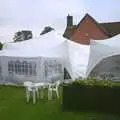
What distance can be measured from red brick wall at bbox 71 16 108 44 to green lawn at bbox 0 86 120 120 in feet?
92.5

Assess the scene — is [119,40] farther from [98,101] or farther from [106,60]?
[98,101]

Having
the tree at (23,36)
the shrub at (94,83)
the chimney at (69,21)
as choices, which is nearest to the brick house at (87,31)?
the chimney at (69,21)

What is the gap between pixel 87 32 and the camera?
46406 mm

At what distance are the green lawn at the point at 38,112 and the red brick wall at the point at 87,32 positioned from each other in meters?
28.2

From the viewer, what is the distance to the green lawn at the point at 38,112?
12.9m

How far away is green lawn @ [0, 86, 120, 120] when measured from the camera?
1289 centimetres

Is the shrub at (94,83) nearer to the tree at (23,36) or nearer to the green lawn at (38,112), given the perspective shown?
the green lawn at (38,112)

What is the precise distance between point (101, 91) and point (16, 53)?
13768 millimetres

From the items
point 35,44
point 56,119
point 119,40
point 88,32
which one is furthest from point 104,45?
point 88,32

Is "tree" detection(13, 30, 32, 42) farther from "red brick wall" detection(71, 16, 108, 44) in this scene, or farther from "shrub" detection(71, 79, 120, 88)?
"shrub" detection(71, 79, 120, 88)

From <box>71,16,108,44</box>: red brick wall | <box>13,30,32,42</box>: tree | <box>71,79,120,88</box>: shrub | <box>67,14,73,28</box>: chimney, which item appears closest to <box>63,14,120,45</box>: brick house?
<box>71,16,108,44</box>: red brick wall

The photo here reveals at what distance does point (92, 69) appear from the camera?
20781mm

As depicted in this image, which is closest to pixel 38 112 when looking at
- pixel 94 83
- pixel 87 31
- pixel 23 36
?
pixel 94 83

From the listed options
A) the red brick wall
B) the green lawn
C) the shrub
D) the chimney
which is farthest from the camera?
the chimney
